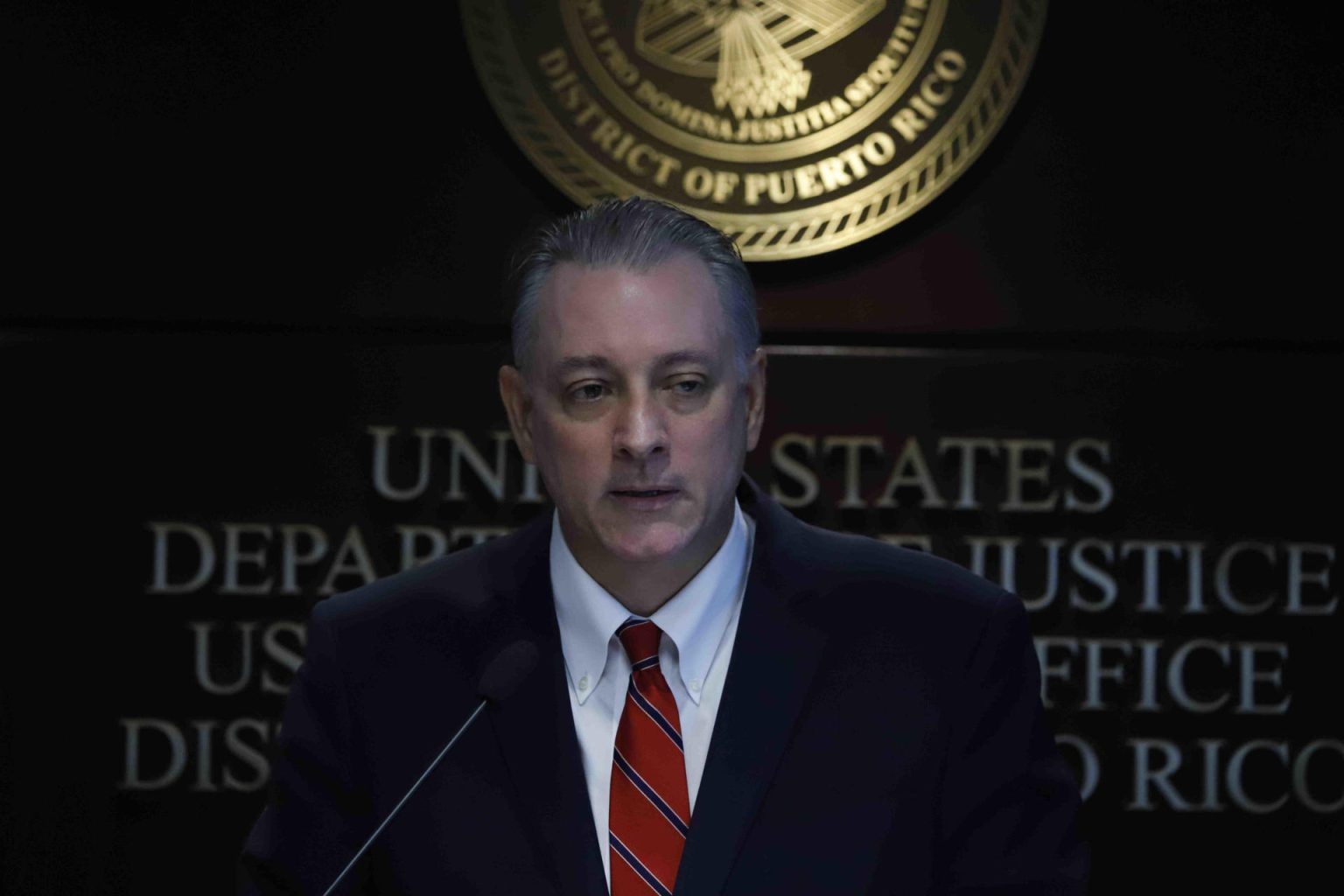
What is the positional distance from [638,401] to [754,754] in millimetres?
378

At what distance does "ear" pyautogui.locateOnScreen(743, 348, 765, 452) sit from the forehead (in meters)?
0.08

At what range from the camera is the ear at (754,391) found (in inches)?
66.2

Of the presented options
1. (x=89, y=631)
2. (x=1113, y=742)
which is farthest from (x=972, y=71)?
(x=89, y=631)

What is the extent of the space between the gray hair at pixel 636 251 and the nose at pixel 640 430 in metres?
0.13

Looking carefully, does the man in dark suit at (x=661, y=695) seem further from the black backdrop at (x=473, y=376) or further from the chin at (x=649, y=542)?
the black backdrop at (x=473, y=376)

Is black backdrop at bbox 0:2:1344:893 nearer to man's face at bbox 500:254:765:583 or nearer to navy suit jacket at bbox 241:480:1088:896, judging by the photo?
navy suit jacket at bbox 241:480:1088:896

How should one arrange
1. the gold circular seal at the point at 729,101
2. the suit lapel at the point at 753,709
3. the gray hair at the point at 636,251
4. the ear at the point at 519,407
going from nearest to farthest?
the suit lapel at the point at 753,709
the gray hair at the point at 636,251
the ear at the point at 519,407
the gold circular seal at the point at 729,101

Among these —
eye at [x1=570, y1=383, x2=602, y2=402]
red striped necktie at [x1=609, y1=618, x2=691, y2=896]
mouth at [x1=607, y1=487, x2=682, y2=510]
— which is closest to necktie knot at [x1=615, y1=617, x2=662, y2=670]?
red striped necktie at [x1=609, y1=618, x2=691, y2=896]

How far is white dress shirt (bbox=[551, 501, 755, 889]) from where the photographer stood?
161 cm

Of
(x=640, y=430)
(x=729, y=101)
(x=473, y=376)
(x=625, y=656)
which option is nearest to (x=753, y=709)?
(x=625, y=656)

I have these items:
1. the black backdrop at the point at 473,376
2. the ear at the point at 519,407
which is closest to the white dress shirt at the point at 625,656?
the ear at the point at 519,407

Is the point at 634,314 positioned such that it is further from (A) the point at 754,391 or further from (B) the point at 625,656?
(B) the point at 625,656

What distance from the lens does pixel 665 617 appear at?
5.40 ft

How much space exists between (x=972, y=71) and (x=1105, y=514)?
86cm
